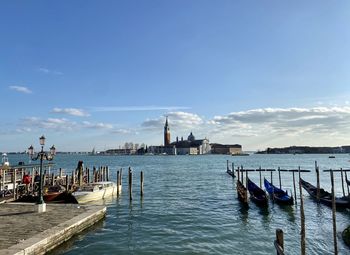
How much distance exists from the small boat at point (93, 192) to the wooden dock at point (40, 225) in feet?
25.2

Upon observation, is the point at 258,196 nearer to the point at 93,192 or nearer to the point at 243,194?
the point at 243,194

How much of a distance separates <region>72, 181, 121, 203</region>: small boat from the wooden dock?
768cm

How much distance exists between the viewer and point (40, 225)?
1459 centimetres

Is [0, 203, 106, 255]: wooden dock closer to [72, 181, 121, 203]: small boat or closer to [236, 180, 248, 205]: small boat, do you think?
[72, 181, 121, 203]: small boat

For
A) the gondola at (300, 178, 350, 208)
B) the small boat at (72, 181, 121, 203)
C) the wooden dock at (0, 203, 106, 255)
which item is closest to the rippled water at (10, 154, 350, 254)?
the wooden dock at (0, 203, 106, 255)

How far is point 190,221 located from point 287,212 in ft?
26.5

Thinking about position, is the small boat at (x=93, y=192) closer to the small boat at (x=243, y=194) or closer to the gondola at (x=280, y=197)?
the small boat at (x=243, y=194)

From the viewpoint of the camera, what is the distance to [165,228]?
18812 millimetres

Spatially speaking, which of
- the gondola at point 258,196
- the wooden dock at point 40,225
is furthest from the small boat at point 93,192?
the gondola at point 258,196

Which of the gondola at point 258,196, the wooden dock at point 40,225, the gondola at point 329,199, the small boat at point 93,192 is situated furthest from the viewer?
the small boat at point 93,192

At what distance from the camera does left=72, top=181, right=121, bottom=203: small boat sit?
27.2 m

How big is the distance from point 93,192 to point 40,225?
1366cm

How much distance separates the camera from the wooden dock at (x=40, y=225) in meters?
11.8

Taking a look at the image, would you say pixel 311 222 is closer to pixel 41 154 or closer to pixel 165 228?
pixel 165 228
